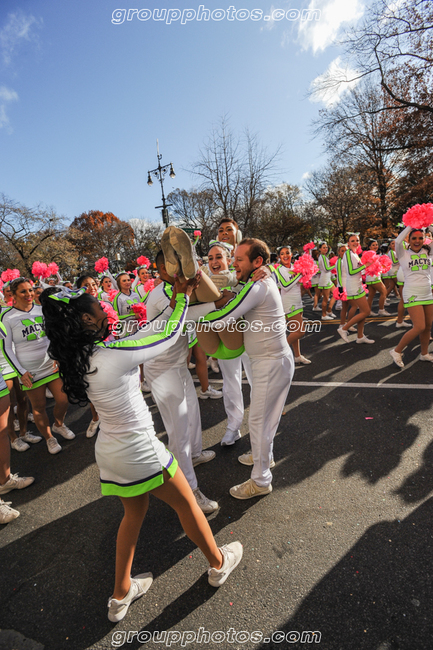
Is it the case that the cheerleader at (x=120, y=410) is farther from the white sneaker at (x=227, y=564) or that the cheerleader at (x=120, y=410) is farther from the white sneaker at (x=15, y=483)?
the white sneaker at (x=15, y=483)

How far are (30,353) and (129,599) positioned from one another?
304cm

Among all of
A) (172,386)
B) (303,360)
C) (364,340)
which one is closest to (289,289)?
(303,360)

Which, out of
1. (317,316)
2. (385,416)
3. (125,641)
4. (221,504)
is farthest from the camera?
(317,316)

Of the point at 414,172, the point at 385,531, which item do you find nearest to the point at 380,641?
the point at 385,531

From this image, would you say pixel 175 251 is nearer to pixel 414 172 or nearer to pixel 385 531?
pixel 385 531

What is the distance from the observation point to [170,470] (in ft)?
6.19

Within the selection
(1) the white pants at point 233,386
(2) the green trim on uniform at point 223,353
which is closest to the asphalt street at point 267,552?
(1) the white pants at point 233,386

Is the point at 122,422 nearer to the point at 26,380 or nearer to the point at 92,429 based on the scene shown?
the point at 26,380

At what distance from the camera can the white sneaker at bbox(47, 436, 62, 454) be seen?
13.1 ft

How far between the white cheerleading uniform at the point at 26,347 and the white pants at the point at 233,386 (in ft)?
7.14

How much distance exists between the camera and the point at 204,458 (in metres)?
3.41

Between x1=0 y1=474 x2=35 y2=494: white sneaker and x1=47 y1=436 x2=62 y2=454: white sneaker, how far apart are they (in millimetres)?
543

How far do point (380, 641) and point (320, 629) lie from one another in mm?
312

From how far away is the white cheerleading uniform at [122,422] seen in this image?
1.73 metres
